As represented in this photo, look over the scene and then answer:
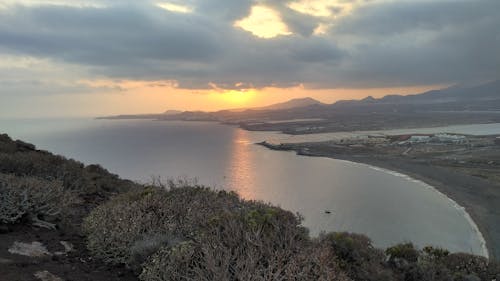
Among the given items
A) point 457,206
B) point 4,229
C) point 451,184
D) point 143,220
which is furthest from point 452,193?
point 4,229

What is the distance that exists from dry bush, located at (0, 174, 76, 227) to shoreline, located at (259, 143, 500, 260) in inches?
1048

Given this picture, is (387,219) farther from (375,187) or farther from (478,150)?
(478,150)

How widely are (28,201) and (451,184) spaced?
55.0 meters

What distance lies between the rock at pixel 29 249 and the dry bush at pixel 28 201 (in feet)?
3.64

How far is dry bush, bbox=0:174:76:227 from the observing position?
8625 mm

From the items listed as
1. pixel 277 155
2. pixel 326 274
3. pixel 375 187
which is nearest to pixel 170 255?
pixel 326 274

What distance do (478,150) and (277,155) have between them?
4208 cm

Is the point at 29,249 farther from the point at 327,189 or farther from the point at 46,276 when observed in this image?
the point at 327,189

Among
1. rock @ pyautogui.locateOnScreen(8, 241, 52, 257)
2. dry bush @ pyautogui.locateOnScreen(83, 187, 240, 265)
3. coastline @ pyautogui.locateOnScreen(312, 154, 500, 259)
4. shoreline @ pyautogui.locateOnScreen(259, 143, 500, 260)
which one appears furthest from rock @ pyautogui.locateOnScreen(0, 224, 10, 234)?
coastline @ pyautogui.locateOnScreen(312, 154, 500, 259)

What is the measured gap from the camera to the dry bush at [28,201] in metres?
8.62

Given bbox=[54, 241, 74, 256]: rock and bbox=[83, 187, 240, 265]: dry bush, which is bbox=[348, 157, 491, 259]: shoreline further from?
bbox=[54, 241, 74, 256]: rock

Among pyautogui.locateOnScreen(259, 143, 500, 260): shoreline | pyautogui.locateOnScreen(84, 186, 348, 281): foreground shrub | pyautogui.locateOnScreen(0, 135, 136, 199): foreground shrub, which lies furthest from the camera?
pyautogui.locateOnScreen(259, 143, 500, 260): shoreline

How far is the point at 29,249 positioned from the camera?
24.6ft

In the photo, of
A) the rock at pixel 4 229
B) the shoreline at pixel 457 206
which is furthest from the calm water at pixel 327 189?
the rock at pixel 4 229
